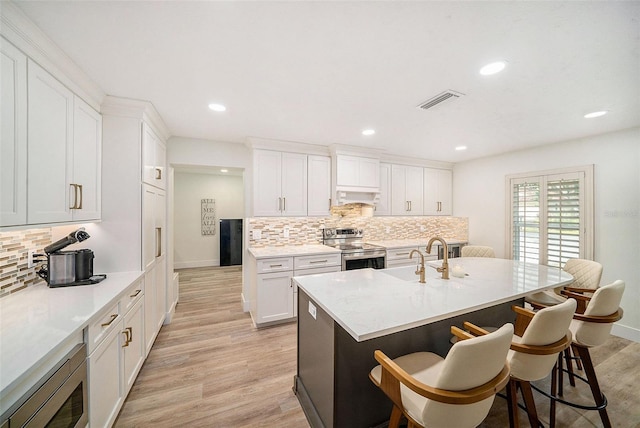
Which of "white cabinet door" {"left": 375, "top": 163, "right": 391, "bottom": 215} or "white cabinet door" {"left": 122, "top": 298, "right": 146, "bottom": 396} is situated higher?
"white cabinet door" {"left": 375, "top": 163, "right": 391, "bottom": 215}

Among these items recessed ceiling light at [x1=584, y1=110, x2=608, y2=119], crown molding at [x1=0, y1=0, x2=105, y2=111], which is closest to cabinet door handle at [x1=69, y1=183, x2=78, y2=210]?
crown molding at [x1=0, y1=0, x2=105, y2=111]

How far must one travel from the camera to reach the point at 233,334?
3008 millimetres

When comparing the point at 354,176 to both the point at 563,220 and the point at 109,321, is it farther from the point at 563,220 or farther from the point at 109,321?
the point at 109,321

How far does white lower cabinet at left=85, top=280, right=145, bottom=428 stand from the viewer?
1.40 m

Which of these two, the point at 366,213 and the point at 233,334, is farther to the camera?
the point at 366,213

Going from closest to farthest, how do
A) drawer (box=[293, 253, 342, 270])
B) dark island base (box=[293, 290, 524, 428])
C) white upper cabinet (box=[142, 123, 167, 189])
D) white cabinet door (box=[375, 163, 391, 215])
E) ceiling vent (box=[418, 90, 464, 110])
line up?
dark island base (box=[293, 290, 524, 428]) → ceiling vent (box=[418, 90, 464, 110]) → white upper cabinet (box=[142, 123, 167, 189]) → drawer (box=[293, 253, 342, 270]) → white cabinet door (box=[375, 163, 391, 215])

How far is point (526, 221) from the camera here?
3939mm

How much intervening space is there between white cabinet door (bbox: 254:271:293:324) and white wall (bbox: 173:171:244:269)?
414cm

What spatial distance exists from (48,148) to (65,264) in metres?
0.86

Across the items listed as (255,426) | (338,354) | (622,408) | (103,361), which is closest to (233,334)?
(255,426)

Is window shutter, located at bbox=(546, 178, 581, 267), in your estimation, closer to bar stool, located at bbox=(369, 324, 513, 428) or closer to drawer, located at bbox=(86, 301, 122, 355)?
bar stool, located at bbox=(369, 324, 513, 428)

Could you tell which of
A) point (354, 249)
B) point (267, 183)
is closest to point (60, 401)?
point (267, 183)

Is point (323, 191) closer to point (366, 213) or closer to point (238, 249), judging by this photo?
point (366, 213)

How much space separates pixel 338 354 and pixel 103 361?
1.49 meters
